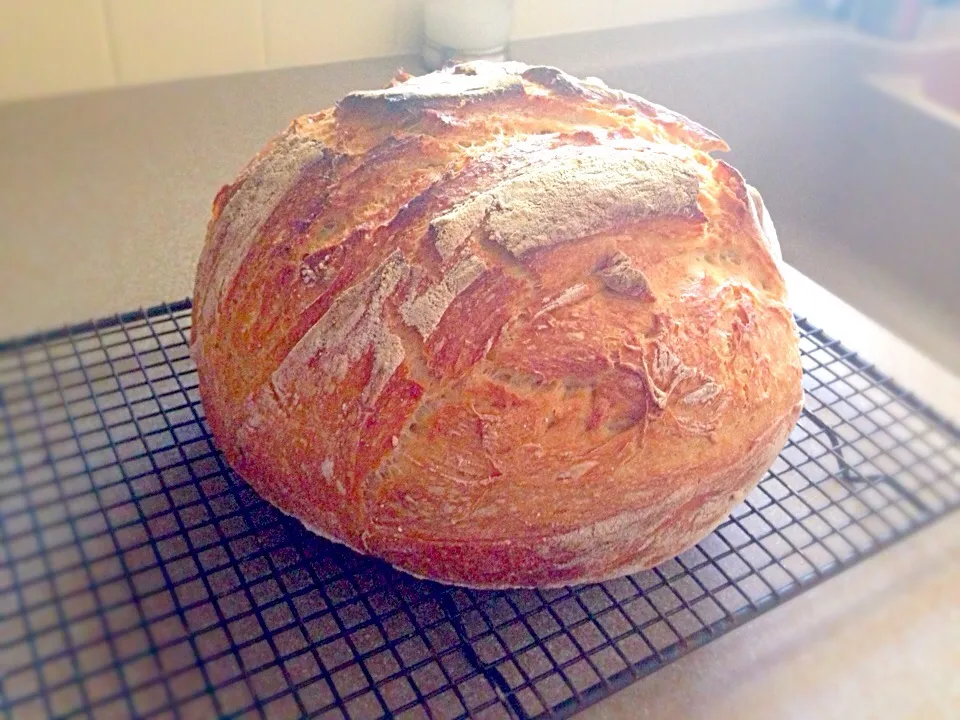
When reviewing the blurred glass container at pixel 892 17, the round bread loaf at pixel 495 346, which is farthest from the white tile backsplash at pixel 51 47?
the blurred glass container at pixel 892 17

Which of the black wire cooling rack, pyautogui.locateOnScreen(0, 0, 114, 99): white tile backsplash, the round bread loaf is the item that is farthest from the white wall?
the round bread loaf

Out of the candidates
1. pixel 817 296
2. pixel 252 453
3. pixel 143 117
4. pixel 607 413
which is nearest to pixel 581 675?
pixel 607 413

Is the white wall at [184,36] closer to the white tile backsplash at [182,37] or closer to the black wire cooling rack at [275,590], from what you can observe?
the white tile backsplash at [182,37]

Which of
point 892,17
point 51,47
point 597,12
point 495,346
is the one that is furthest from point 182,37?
point 892,17

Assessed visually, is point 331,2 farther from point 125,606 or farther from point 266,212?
point 125,606

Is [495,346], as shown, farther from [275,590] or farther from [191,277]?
[191,277]
